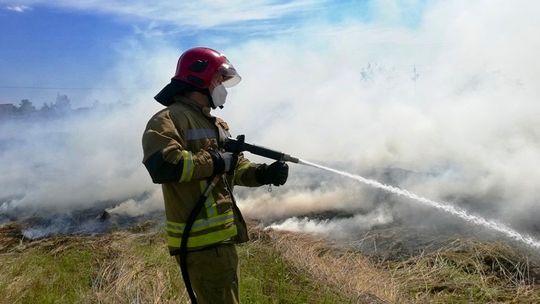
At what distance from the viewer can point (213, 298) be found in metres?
2.77

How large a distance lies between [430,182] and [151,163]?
27.4 feet

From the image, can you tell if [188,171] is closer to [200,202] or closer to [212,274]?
[200,202]

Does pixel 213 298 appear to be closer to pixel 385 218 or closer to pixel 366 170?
pixel 385 218

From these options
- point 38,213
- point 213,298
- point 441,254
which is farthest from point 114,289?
point 38,213

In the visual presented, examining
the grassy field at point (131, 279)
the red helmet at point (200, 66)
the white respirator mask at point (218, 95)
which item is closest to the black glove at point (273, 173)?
the white respirator mask at point (218, 95)

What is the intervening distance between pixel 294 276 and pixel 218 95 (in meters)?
2.40

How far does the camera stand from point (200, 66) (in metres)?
2.91

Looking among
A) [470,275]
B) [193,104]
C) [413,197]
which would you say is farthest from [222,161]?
[413,197]

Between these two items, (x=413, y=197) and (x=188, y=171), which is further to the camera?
(x=413, y=197)

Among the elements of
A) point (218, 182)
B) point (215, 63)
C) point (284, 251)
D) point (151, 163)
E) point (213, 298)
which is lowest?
point (284, 251)

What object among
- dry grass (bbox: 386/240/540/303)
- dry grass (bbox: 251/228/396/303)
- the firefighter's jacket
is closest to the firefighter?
the firefighter's jacket

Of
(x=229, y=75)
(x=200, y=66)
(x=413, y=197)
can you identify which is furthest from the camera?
(x=413, y=197)

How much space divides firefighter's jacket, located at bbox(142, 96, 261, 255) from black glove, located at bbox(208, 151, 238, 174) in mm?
35

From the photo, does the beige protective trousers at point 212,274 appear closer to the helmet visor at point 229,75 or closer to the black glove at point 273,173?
the black glove at point 273,173
